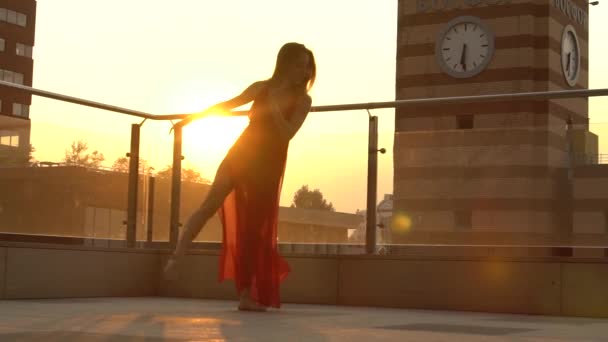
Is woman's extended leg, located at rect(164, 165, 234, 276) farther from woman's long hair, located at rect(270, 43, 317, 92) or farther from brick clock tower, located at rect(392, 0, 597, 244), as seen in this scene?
brick clock tower, located at rect(392, 0, 597, 244)

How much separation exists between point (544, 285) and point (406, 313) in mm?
1013

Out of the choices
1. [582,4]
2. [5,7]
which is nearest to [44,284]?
[582,4]

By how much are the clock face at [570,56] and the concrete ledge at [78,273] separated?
54673mm

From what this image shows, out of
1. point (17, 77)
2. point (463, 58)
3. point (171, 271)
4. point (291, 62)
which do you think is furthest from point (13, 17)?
point (171, 271)

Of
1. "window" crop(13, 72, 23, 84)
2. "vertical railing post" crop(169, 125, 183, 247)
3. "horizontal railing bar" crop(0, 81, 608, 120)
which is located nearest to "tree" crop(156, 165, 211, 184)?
"vertical railing post" crop(169, 125, 183, 247)

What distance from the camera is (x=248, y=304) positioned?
6.55 m

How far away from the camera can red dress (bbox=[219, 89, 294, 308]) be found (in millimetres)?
6695

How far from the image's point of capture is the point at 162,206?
29.6 feet

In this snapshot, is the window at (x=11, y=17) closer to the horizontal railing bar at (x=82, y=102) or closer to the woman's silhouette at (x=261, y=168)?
the horizontal railing bar at (x=82, y=102)

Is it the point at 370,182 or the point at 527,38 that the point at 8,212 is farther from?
the point at 527,38

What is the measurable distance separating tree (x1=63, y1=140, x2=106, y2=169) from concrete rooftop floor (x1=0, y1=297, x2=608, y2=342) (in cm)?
127

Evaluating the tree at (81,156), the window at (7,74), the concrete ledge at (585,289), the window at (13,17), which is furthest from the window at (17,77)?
the concrete ledge at (585,289)

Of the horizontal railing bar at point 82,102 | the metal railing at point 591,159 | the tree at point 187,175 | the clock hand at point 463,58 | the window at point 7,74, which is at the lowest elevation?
the tree at point 187,175

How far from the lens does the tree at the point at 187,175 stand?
29.4 feet
